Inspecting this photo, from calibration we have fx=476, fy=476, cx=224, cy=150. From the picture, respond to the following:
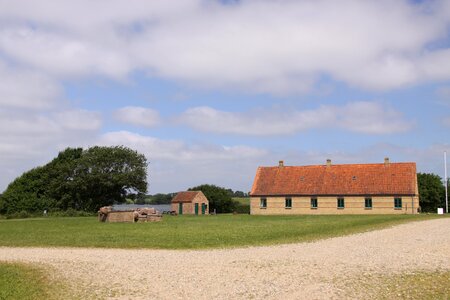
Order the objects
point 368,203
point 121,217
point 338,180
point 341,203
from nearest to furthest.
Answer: point 121,217
point 368,203
point 341,203
point 338,180

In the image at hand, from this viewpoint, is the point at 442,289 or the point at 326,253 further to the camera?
the point at 326,253

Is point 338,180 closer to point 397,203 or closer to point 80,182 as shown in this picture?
point 397,203

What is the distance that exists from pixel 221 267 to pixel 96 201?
55305mm

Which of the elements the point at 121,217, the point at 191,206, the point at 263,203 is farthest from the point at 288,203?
the point at 121,217

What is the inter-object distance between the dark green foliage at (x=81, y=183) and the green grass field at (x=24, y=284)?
→ 49892 millimetres

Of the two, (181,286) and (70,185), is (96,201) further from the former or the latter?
(181,286)

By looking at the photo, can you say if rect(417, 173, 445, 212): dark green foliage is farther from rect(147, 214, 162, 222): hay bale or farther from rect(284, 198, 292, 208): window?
rect(147, 214, 162, 222): hay bale

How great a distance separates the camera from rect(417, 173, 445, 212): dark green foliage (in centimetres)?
6944

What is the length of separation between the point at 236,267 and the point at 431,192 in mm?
64624

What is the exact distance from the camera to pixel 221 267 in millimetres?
12664

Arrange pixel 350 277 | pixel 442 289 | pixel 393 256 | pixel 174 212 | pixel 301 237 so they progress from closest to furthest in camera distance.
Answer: pixel 442 289 → pixel 350 277 → pixel 393 256 → pixel 301 237 → pixel 174 212

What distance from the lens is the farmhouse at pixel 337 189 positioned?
51500mm

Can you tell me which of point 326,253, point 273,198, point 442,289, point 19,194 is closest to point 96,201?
point 19,194

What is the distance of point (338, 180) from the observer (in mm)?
55406
